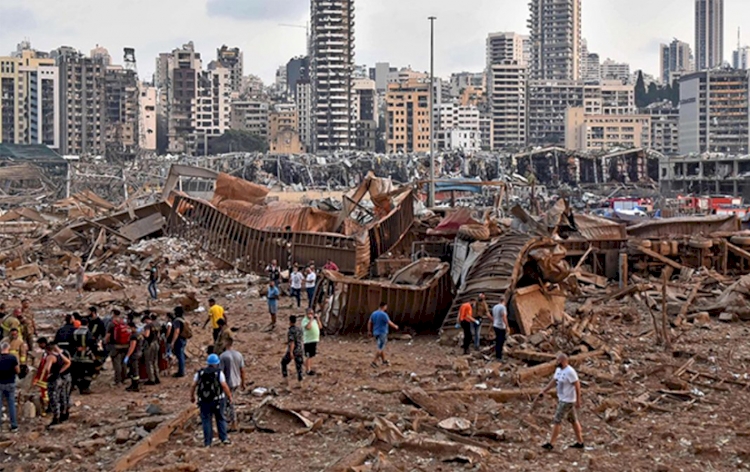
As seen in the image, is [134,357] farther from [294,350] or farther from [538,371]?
[538,371]

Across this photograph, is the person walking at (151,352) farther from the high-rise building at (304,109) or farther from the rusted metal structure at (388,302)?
the high-rise building at (304,109)

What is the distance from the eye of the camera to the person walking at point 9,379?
10.9 metres

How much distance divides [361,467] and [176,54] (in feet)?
541

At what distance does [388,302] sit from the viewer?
679 inches

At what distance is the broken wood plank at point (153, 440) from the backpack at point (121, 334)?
2.14 meters

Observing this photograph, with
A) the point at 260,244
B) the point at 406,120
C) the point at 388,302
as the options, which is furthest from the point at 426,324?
the point at 406,120

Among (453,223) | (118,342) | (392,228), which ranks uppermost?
(453,223)

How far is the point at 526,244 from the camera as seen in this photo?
16797 millimetres

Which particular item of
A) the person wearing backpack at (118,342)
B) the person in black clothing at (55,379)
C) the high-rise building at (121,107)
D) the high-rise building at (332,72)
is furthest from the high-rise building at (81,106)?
the person in black clothing at (55,379)

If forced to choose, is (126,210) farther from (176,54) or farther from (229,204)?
(176,54)

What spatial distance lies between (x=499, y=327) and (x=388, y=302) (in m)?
3.09

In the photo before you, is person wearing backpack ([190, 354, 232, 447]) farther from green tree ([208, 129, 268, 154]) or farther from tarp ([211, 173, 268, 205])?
green tree ([208, 129, 268, 154])

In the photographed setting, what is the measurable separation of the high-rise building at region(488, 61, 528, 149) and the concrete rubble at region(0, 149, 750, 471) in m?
147

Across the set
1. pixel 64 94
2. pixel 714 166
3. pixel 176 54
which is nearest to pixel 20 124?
pixel 64 94
